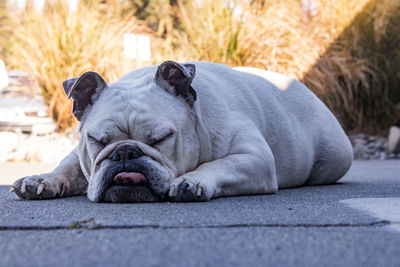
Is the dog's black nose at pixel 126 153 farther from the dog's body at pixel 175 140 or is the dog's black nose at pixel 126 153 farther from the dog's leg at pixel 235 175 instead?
the dog's leg at pixel 235 175

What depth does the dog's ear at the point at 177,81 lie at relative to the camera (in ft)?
10.3

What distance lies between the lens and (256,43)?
8.54 metres

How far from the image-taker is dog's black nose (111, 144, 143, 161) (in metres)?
2.81

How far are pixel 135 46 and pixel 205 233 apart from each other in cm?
765

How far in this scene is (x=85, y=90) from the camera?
3223 millimetres

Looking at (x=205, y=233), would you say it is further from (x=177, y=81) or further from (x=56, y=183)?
(x=56, y=183)

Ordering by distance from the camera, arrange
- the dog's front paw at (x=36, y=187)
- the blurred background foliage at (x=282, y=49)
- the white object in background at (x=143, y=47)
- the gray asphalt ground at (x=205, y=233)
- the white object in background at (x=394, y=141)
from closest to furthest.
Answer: the gray asphalt ground at (x=205, y=233)
the dog's front paw at (x=36, y=187)
the white object in background at (x=394, y=141)
the blurred background foliage at (x=282, y=49)
the white object in background at (x=143, y=47)

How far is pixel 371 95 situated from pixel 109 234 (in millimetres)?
7454

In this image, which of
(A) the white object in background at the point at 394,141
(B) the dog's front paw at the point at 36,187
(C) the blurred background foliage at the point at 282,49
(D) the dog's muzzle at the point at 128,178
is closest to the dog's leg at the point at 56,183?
(B) the dog's front paw at the point at 36,187

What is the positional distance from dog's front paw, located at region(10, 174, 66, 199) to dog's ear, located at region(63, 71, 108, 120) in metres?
Answer: 0.41

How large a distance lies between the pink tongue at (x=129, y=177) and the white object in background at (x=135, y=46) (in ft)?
21.3

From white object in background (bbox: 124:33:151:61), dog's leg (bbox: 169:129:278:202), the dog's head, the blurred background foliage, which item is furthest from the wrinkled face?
white object in background (bbox: 124:33:151:61)

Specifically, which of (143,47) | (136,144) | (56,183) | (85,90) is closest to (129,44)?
(143,47)

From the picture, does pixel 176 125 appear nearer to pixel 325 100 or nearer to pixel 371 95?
pixel 325 100
